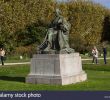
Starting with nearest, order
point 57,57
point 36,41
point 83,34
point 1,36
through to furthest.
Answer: point 57,57 < point 1,36 < point 36,41 < point 83,34

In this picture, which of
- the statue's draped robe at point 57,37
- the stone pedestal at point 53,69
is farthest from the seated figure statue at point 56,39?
the stone pedestal at point 53,69

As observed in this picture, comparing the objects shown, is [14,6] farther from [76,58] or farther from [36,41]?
[76,58]

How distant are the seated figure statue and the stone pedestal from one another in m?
0.42

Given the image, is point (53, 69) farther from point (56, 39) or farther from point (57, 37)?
point (57, 37)

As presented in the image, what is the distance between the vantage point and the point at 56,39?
22.3m

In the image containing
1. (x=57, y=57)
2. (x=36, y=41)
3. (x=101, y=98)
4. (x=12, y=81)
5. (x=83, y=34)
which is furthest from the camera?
(x=83, y=34)

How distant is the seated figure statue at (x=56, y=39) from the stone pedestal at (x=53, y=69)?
420mm

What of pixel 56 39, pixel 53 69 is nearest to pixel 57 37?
pixel 56 39

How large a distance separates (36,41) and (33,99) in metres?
48.4

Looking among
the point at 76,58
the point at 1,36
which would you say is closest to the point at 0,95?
the point at 76,58

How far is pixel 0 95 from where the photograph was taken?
583 inches

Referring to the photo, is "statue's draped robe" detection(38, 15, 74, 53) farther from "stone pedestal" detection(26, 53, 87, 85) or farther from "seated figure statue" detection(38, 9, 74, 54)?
"stone pedestal" detection(26, 53, 87, 85)

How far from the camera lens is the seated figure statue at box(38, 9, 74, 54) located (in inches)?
875

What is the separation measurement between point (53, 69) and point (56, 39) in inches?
60.7
